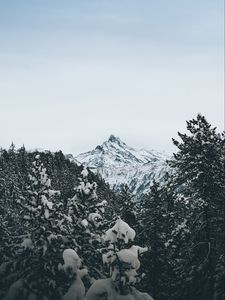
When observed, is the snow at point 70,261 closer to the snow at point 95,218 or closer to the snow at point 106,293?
the snow at point 106,293

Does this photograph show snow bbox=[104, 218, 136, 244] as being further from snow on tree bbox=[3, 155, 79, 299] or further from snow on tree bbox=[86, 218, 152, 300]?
snow on tree bbox=[3, 155, 79, 299]

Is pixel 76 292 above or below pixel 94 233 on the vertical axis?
below

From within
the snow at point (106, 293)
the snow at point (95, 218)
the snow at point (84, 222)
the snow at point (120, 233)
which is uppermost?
the snow at point (95, 218)

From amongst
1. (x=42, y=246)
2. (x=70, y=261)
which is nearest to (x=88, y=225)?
(x=42, y=246)

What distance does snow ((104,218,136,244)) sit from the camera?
56.9ft

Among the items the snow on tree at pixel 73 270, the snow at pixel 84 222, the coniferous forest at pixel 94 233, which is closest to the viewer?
the snow on tree at pixel 73 270

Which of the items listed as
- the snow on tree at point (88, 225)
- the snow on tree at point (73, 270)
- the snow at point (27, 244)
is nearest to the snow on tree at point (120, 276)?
the snow on tree at point (73, 270)

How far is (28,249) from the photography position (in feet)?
67.5

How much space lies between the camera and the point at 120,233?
17.5 m

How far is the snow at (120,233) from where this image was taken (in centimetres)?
1734

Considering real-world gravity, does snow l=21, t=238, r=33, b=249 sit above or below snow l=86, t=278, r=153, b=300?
above

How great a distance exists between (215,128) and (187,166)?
9.66 ft

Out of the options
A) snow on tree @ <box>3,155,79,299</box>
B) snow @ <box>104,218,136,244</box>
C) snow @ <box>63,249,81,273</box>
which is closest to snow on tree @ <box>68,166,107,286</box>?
snow on tree @ <box>3,155,79,299</box>

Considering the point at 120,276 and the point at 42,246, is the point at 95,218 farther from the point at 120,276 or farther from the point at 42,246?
the point at 120,276
